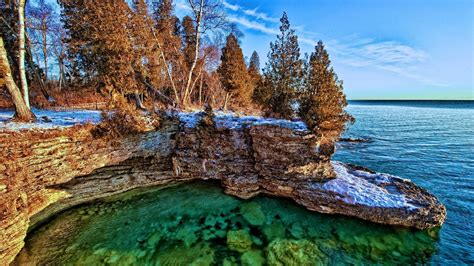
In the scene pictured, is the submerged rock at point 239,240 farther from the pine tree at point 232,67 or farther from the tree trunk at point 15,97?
the pine tree at point 232,67

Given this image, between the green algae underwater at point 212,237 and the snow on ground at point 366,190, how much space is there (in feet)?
3.38

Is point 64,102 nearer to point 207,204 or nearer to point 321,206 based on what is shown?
point 207,204

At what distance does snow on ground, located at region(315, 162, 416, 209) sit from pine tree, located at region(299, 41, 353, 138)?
8.36 ft

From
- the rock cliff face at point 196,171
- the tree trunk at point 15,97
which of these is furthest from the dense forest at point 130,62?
the rock cliff face at point 196,171

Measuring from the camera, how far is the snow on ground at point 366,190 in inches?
389

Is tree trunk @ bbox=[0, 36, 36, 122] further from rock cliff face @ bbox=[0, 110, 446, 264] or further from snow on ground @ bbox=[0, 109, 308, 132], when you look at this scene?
rock cliff face @ bbox=[0, 110, 446, 264]

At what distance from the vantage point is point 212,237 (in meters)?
8.96

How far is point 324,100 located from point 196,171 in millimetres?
9036

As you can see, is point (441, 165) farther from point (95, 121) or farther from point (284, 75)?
point (95, 121)

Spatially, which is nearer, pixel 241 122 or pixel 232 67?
pixel 241 122

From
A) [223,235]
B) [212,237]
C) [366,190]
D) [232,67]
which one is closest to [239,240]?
[223,235]

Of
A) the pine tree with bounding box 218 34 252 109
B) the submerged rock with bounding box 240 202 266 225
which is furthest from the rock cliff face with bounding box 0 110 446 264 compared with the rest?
the pine tree with bounding box 218 34 252 109

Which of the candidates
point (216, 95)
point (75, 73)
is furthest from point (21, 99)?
point (216, 95)

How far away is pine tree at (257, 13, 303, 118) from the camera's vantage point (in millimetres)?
14875
